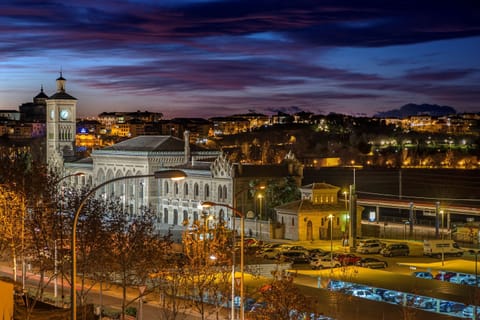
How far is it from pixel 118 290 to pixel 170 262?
142 inches

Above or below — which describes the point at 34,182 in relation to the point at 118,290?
above

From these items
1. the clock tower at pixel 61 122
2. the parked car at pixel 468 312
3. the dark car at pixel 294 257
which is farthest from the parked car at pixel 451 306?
the clock tower at pixel 61 122

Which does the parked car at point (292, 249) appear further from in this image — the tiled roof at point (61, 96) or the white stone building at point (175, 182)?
the tiled roof at point (61, 96)

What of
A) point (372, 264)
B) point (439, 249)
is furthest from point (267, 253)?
point (439, 249)

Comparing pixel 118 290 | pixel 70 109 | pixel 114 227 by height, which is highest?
pixel 70 109

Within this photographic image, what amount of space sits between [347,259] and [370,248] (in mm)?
7988

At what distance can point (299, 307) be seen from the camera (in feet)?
116

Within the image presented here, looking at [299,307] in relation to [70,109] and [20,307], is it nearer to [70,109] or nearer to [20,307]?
[20,307]

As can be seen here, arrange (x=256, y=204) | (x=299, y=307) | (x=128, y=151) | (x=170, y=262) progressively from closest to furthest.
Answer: (x=299, y=307), (x=170, y=262), (x=256, y=204), (x=128, y=151)

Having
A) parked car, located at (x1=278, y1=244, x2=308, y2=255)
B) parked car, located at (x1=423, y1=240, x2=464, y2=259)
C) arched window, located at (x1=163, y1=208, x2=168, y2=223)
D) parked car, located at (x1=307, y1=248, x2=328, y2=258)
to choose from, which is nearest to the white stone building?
arched window, located at (x1=163, y1=208, x2=168, y2=223)

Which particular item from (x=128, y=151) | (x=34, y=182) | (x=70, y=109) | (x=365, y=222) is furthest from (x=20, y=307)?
(x=70, y=109)

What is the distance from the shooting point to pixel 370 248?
66438 millimetres

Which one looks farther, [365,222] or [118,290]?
[365,222]

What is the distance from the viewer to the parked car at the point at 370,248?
217 feet
